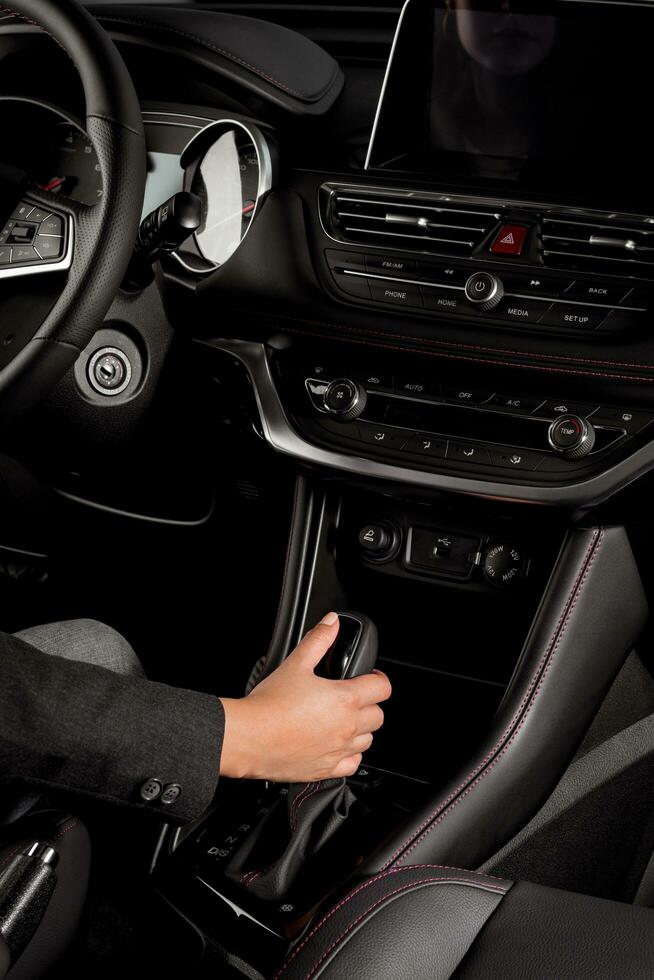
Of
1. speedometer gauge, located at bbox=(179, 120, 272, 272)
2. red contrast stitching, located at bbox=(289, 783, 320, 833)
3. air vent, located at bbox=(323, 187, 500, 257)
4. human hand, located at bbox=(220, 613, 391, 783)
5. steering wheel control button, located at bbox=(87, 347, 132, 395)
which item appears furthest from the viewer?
steering wheel control button, located at bbox=(87, 347, 132, 395)

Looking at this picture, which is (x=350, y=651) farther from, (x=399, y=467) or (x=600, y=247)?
Result: (x=600, y=247)

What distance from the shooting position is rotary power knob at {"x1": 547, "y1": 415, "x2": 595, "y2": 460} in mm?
1166

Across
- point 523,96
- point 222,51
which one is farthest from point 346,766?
point 222,51

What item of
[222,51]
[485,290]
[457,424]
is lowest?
[457,424]

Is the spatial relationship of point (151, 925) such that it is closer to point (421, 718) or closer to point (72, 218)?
point (421, 718)

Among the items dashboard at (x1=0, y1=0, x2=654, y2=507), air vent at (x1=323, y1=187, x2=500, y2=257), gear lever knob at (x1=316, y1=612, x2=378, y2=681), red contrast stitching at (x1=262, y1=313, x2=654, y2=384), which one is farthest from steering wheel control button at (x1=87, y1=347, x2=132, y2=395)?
gear lever knob at (x1=316, y1=612, x2=378, y2=681)

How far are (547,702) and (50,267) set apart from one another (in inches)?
31.2

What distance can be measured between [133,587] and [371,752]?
679 millimetres

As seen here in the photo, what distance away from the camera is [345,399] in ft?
4.21

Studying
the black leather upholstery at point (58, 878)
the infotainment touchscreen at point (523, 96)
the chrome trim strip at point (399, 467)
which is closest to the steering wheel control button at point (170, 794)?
the black leather upholstery at point (58, 878)

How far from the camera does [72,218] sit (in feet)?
3.46

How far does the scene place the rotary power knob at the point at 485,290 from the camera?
1171mm

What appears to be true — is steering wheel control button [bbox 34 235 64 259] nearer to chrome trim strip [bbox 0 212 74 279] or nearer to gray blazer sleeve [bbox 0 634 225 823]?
chrome trim strip [bbox 0 212 74 279]

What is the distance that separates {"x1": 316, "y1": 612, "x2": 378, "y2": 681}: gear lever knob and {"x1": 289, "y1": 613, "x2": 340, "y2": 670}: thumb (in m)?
0.04
